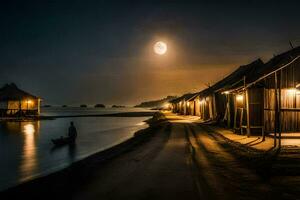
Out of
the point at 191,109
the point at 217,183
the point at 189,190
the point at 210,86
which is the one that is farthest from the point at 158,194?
the point at 191,109

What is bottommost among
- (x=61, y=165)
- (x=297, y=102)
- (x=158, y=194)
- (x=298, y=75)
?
(x=61, y=165)

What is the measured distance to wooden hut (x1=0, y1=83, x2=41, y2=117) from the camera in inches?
2549

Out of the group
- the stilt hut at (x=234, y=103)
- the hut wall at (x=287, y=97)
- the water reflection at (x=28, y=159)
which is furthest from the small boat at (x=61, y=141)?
the hut wall at (x=287, y=97)

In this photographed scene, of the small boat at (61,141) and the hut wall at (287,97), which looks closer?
the hut wall at (287,97)

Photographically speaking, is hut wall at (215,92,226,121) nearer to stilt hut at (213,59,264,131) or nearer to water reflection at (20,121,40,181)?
stilt hut at (213,59,264,131)

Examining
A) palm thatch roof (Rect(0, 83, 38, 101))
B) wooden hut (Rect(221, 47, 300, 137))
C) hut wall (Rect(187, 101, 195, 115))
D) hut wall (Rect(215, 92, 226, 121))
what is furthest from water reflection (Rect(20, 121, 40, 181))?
hut wall (Rect(187, 101, 195, 115))

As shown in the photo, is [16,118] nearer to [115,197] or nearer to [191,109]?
[191,109]

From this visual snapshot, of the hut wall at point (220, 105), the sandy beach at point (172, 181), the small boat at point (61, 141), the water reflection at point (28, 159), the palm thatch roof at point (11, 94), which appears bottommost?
the water reflection at point (28, 159)

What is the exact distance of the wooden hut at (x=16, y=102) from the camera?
64750 mm

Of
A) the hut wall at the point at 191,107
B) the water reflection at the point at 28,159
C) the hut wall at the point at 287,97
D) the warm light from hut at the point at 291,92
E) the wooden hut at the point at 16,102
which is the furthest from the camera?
the wooden hut at the point at 16,102

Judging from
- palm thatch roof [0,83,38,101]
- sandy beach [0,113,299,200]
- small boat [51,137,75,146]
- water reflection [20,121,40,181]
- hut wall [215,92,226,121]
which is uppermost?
palm thatch roof [0,83,38,101]

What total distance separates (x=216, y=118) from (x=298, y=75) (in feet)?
57.9

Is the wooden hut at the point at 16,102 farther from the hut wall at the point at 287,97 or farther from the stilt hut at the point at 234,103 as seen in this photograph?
the hut wall at the point at 287,97

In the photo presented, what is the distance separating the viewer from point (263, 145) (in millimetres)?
17344
